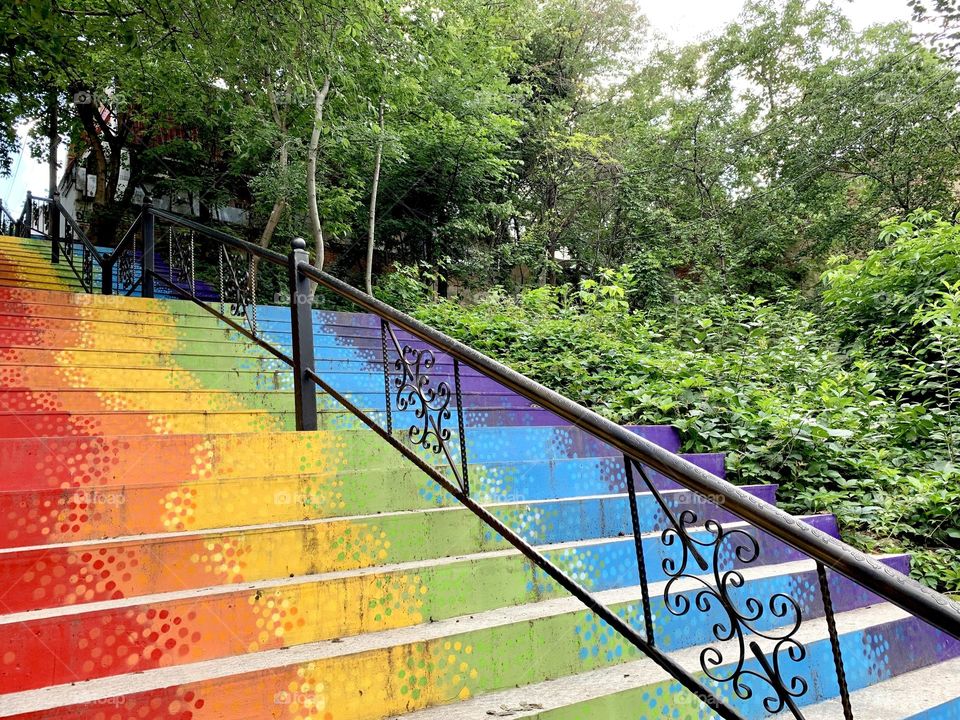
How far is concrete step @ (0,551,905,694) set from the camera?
1.73m

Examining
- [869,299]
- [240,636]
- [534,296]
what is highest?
[534,296]

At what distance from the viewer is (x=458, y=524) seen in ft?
8.86

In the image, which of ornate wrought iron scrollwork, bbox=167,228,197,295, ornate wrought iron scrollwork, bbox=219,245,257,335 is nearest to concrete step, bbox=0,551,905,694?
ornate wrought iron scrollwork, bbox=219,245,257,335

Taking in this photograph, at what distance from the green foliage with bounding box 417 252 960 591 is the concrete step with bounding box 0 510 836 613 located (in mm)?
1246

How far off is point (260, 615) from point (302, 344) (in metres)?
1.73

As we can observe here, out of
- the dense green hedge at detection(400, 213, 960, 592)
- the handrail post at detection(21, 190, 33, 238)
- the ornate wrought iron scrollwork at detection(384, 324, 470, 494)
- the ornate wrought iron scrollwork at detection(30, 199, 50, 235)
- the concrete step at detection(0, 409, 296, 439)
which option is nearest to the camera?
the ornate wrought iron scrollwork at detection(384, 324, 470, 494)

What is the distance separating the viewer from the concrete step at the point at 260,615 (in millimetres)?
1729

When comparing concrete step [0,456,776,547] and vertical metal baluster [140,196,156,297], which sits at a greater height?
vertical metal baluster [140,196,156,297]

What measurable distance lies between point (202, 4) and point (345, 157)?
463cm

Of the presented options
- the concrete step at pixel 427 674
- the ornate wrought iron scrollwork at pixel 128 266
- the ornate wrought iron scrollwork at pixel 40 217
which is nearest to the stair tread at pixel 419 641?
the concrete step at pixel 427 674

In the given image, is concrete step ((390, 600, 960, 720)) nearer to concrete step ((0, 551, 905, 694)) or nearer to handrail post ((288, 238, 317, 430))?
concrete step ((0, 551, 905, 694))

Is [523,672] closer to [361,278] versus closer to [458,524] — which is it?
[458,524]

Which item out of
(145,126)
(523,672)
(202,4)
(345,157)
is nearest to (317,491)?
(523,672)

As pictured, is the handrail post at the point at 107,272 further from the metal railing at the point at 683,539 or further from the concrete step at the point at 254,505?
the concrete step at the point at 254,505
